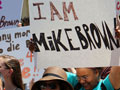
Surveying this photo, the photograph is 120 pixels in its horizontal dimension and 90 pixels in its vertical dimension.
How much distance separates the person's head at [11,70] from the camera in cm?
347

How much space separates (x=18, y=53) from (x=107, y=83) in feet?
5.45

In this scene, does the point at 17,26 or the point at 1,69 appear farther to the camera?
the point at 17,26

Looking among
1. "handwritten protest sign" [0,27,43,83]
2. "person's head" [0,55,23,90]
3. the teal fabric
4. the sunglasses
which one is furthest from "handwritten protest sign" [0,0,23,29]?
the sunglasses

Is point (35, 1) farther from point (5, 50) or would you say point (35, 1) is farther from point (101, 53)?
point (5, 50)

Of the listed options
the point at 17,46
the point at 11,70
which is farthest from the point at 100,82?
the point at 17,46

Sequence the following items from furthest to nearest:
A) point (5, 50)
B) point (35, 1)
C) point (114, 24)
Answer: point (5, 50), point (35, 1), point (114, 24)

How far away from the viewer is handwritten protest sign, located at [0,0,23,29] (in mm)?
4723

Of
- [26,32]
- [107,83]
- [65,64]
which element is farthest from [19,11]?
[107,83]

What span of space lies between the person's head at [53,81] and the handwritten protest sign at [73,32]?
0.09m

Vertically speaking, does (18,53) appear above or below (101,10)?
below

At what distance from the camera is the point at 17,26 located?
15.7ft

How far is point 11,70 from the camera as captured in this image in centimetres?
348

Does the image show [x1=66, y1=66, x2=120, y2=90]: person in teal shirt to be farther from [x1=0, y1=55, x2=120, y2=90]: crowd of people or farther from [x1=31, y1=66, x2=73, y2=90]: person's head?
[x1=31, y1=66, x2=73, y2=90]: person's head

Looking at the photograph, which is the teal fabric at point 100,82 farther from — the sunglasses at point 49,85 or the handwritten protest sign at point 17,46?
the handwritten protest sign at point 17,46
